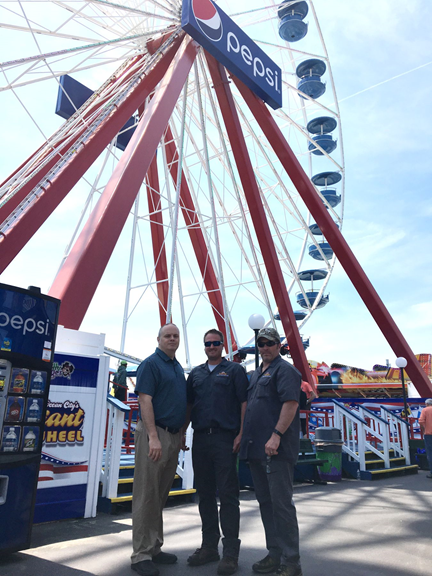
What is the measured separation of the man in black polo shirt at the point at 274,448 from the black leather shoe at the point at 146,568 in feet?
2.09

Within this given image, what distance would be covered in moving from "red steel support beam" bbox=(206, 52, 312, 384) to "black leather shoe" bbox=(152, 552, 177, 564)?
27.8 feet

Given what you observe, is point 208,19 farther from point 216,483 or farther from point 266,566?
point 266,566

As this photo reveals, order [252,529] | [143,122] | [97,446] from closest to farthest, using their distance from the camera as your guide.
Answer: [252,529] → [97,446] → [143,122]

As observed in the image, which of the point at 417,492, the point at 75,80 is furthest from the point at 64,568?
the point at 75,80

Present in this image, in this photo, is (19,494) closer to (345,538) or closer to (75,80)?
(345,538)

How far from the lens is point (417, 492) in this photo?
6527 mm

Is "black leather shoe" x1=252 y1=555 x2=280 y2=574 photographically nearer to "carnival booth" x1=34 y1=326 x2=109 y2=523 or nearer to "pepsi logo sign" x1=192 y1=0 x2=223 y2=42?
"carnival booth" x1=34 y1=326 x2=109 y2=523

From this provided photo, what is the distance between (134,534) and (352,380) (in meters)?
21.6

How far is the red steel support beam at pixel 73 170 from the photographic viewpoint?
6.77 m

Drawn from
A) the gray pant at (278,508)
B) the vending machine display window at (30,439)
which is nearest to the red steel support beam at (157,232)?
the vending machine display window at (30,439)

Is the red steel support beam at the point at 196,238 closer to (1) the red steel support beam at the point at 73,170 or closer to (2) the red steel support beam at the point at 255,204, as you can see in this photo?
(2) the red steel support beam at the point at 255,204

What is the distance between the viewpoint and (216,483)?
11.3 ft

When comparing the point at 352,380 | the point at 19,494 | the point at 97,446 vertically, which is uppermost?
the point at 352,380

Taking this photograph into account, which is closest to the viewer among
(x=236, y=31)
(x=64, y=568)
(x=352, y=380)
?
(x=64, y=568)
